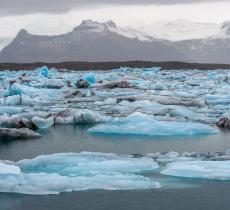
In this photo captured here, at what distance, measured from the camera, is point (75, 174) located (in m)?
6.62

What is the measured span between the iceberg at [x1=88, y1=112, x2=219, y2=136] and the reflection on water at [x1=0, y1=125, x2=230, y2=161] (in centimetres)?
27

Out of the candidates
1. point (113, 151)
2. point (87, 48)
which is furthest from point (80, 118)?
point (87, 48)

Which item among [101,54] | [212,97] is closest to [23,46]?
[101,54]

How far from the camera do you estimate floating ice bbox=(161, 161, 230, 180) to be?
6.57 m

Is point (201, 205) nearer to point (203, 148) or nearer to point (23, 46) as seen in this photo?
point (203, 148)

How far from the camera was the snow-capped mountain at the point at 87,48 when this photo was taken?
163375 millimetres

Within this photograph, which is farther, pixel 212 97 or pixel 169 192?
pixel 212 97

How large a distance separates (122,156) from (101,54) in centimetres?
15613

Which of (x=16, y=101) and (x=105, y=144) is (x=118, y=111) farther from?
(x=105, y=144)

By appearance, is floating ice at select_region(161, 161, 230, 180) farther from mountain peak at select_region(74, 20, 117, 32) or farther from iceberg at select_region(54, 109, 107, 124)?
mountain peak at select_region(74, 20, 117, 32)

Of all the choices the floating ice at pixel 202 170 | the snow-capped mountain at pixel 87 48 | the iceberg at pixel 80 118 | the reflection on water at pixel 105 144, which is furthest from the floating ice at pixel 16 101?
the snow-capped mountain at pixel 87 48

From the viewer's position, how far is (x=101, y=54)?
163 metres

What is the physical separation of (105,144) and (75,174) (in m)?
2.57

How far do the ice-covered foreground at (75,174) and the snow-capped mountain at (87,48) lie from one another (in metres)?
151
